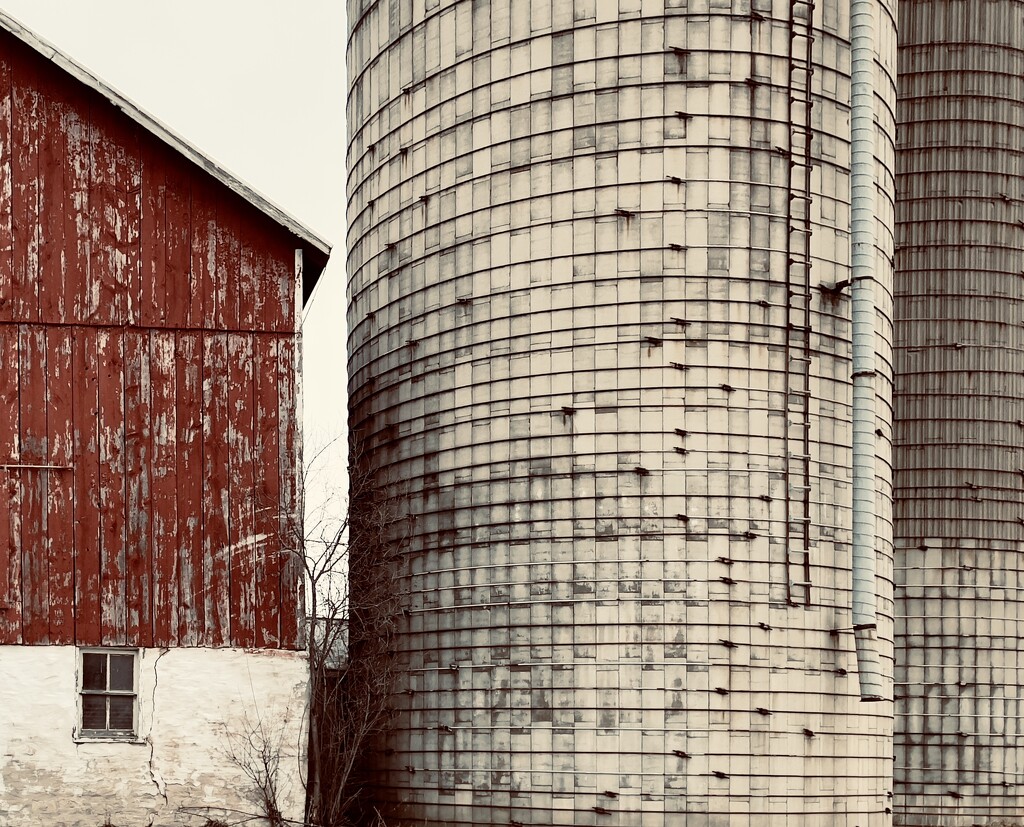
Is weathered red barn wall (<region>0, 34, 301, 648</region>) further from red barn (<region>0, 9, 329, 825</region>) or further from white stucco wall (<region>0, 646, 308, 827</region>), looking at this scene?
white stucco wall (<region>0, 646, 308, 827</region>)

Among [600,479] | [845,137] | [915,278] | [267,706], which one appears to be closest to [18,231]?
[267,706]

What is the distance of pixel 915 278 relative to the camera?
29141 mm

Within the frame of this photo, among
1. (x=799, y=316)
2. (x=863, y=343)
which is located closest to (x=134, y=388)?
(x=799, y=316)

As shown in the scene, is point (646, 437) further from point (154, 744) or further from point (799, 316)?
point (154, 744)

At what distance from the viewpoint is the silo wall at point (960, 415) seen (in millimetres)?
28094

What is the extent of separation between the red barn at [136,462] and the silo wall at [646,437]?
3.64m

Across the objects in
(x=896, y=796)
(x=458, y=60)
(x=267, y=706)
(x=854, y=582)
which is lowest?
(x=896, y=796)

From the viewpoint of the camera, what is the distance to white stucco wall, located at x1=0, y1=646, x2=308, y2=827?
59.8 feet

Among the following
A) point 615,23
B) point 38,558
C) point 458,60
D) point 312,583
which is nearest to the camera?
point 38,558

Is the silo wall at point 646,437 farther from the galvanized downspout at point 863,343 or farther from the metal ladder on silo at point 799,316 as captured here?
the galvanized downspout at point 863,343

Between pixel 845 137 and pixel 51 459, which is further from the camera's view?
pixel 845 137

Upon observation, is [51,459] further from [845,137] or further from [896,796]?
[896,796]

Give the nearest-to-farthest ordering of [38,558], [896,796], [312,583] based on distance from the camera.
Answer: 1. [38,558]
2. [312,583]
3. [896,796]

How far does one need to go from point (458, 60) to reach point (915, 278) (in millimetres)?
11109
